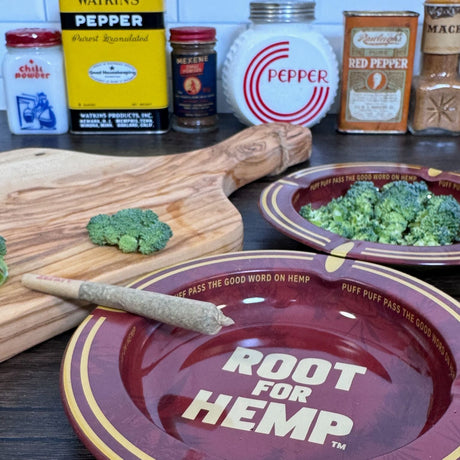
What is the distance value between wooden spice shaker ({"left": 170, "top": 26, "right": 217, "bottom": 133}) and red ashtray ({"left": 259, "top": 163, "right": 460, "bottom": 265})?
515 millimetres

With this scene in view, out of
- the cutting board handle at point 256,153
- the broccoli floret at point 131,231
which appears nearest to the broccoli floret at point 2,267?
the broccoli floret at point 131,231

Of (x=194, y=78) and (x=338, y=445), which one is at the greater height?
(x=194, y=78)

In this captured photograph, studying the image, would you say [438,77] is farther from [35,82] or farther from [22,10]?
[22,10]

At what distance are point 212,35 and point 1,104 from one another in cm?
73

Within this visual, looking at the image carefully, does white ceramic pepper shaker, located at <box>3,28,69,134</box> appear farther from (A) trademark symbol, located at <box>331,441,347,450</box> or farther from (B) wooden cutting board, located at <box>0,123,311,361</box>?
(A) trademark symbol, located at <box>331,441,347,450</box>

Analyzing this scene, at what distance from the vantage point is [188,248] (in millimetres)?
772

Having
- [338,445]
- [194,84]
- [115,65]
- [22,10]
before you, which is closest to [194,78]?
[194,84]

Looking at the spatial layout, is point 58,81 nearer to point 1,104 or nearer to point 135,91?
point 135,91

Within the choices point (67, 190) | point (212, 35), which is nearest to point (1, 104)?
point (212, 35)

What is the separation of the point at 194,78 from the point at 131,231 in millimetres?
743

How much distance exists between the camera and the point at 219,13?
1.59 metres

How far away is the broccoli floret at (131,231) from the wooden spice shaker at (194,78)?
683mm

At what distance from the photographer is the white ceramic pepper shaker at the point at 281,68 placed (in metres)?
1.35

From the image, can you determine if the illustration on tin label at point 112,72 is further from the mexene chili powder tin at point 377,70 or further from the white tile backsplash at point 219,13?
the mexene chili powder tin at point 377,70
